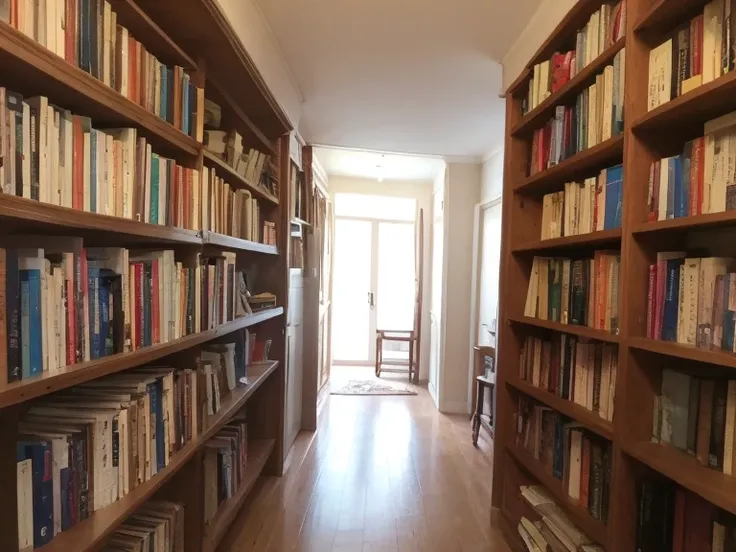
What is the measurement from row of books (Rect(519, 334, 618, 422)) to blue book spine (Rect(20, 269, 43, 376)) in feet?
→ 4.97

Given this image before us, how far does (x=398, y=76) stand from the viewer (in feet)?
8.08

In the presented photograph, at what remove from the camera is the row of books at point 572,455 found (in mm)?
1468

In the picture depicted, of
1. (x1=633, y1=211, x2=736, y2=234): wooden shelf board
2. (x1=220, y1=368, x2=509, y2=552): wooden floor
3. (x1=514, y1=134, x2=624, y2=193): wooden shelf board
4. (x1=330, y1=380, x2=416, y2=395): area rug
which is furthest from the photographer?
(x1=330, y1=380, x2=416, y2=395): area rug

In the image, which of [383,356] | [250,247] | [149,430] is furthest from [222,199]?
[383,356]

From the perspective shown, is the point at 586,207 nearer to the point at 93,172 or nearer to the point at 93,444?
the point at 93,172

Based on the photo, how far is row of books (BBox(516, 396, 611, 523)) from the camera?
4.82ft

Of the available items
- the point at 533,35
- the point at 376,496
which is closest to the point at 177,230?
the point at 533,35

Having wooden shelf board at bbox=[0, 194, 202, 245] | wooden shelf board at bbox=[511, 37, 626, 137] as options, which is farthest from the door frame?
wooden shelf board at bbox=[0, 194, 202, 245]

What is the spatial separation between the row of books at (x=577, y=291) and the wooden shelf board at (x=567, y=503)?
626 millimetres

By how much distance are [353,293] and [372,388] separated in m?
1.66

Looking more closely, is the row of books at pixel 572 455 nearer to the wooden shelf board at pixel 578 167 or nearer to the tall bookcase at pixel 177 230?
the wooden shelf board at pixel 578 167

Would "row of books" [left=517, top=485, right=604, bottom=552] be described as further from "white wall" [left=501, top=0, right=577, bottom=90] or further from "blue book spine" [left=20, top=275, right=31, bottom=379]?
"white wall" [left=501, top=0, right=577, bottom=90]

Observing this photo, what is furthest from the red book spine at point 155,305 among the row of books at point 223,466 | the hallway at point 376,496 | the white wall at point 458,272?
the white wall at point 458,272

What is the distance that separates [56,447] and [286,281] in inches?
69.9
